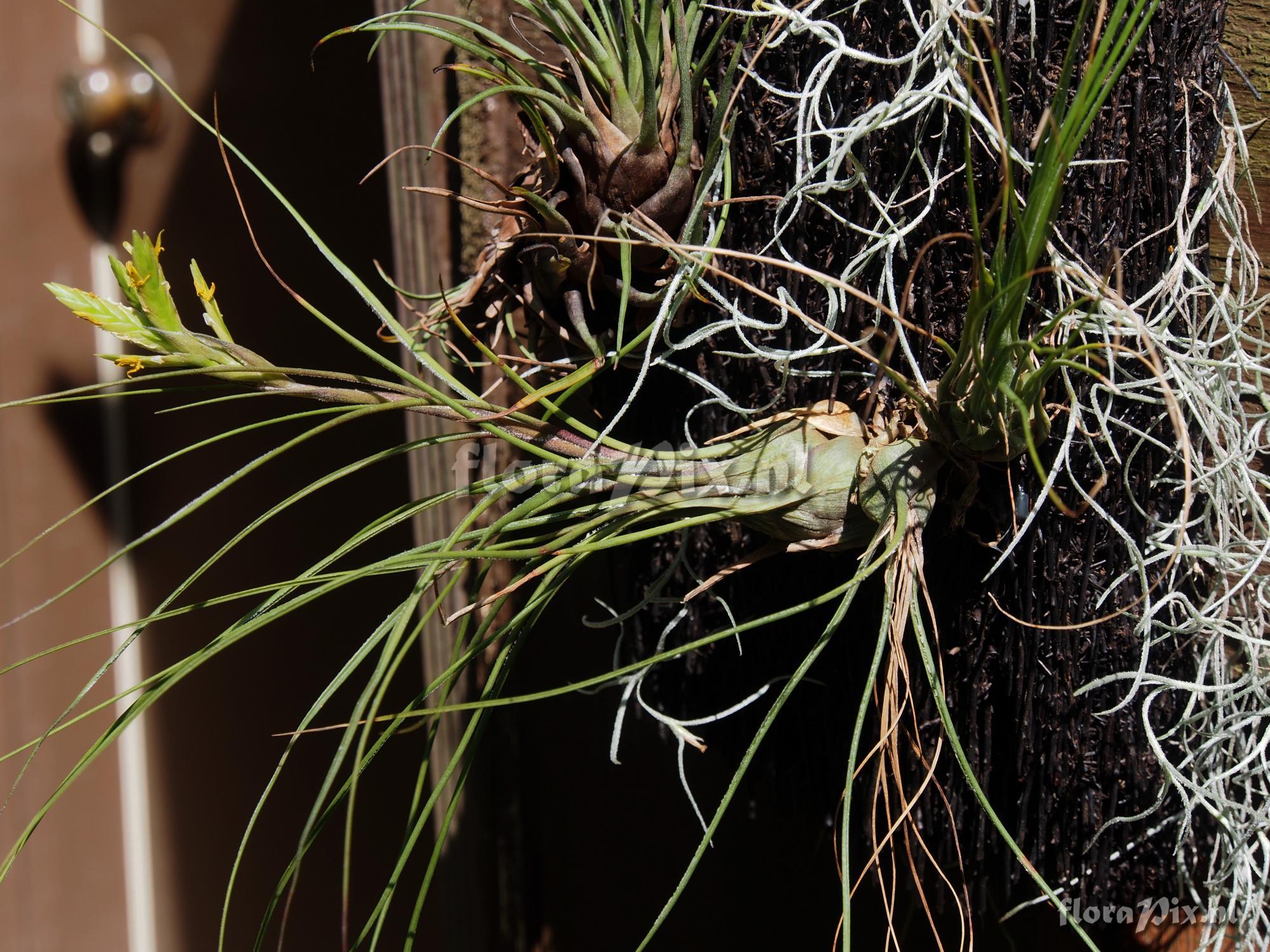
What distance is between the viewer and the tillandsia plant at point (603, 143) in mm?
316

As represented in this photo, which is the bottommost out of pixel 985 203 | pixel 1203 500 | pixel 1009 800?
pixel 1009 800

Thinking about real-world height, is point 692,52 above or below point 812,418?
above

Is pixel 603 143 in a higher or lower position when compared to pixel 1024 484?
higher

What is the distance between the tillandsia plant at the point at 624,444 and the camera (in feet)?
0.80

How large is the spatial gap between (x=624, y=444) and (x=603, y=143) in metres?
0.11

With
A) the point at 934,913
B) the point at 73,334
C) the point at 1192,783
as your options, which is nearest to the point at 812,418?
the point at 1192,783

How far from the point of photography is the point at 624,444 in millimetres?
315

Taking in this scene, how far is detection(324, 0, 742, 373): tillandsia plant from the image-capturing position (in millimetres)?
316

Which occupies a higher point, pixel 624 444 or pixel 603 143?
pixel 603 143

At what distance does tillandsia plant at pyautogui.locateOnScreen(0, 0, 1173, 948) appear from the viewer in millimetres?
242

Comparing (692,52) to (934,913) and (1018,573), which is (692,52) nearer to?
(1018,573)

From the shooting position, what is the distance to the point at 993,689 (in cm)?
34

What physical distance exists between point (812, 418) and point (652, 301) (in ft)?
0.25

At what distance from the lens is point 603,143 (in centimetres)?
32
